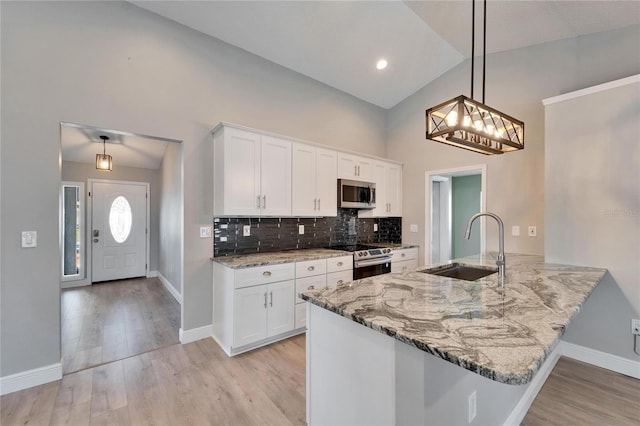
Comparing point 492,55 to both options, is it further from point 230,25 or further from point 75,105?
point 75,105

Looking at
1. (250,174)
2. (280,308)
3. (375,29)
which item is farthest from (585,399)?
(375,29)

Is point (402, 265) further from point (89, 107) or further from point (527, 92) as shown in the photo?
point (89, 107)

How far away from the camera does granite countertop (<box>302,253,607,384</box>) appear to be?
847mm

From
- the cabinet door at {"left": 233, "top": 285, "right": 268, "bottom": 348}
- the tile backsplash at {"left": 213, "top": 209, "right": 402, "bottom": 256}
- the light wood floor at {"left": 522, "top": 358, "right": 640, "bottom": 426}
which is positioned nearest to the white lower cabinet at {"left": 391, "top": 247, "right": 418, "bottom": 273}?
the tile backsplash at {"left": 213, "top": 209, "right": 402, "bottom": 256}

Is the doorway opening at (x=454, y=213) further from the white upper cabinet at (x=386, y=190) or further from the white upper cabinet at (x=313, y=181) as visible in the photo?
the white upper cabinet at (x=313, y=181)

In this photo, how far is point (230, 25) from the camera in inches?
116

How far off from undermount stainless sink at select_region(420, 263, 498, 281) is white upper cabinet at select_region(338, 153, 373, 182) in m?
1.96

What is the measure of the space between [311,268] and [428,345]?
7.44 feet

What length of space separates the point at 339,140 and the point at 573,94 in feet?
8.81

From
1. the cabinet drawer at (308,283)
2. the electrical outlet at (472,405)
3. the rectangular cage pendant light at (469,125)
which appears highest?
the rectangular cage pendant light at (469,125)

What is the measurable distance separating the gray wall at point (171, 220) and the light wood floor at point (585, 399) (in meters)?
3.91

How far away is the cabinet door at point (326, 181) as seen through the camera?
3.60 m

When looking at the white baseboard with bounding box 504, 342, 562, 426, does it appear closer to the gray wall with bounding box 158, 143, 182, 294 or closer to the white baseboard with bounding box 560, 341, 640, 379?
the white baseboard with bounding box 560, 341, 640, 379

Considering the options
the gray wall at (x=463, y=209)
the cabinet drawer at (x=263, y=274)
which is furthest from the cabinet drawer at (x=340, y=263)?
the gray wall at (x=463, y=209)
